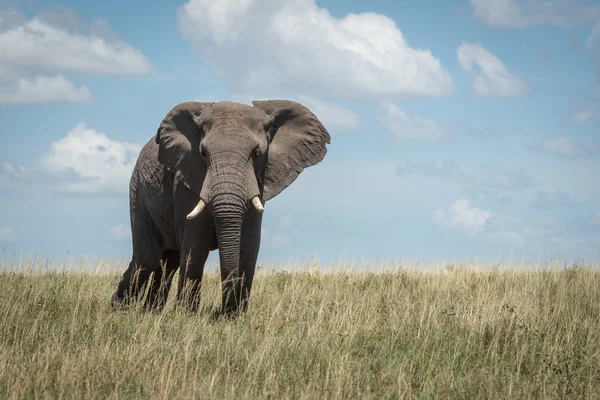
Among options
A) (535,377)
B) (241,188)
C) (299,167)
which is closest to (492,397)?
(535,377)

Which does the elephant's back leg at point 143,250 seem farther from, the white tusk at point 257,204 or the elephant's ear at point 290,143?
the white tusk at point 257,204

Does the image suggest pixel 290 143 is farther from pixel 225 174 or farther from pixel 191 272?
pixel 191 272

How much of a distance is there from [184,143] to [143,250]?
2.21m

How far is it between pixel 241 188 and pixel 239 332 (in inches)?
66.2

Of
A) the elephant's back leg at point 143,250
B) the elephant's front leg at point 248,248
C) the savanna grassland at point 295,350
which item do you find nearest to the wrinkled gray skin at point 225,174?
the elephant's front leg at point 248,248

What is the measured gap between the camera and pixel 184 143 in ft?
34.5

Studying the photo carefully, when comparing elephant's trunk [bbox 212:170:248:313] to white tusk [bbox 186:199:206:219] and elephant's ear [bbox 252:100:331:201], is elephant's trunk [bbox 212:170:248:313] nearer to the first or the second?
white tusk [bbox 186:199:206:219]

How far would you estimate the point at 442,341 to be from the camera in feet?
29.4

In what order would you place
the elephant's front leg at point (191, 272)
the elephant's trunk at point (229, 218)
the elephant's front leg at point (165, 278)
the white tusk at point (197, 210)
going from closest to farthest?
the elephant's trunk at point (229, 218) < the white tusk at point (197, 210) < the elephant's front leg at point (191, 272) < the elephant's front leg at point (165, 278)

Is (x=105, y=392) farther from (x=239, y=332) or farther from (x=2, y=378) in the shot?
(x=239, y=332)

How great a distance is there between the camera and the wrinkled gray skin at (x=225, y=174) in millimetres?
9625

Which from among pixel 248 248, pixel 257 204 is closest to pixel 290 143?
pixel 257 204

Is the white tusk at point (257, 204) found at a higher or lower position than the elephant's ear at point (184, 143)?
lower

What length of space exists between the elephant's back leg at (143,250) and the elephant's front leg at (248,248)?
2.10m
